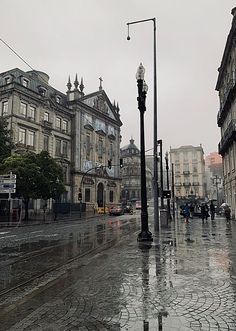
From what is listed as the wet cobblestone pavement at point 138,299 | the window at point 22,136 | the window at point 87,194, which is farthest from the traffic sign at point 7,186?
the window at point 87,194

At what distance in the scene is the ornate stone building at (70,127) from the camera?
154 ft

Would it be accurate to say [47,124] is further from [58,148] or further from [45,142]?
[58,148]

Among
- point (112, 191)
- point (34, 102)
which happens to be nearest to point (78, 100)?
point (34, 102)

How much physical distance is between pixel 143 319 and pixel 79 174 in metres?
55.6

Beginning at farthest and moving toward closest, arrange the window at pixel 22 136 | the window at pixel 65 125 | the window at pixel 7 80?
the window at pixel 65 125
the window at pixel 7 80
the window at pixel 22 136

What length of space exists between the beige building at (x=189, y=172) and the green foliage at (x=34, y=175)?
7363 cm

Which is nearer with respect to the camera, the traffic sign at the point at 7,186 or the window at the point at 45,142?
the traffic sign at the point at 7,186

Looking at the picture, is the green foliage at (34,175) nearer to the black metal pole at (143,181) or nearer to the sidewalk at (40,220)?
the sidewalk at (40,220)

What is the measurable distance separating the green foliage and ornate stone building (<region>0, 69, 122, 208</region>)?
10374 mm

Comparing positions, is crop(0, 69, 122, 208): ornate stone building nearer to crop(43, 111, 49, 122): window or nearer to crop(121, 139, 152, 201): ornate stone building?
crop(43, 111, 49, 122): window

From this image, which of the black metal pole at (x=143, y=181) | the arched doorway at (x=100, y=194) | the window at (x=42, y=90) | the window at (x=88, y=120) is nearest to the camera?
the black metal pole at (x=143, y=181)

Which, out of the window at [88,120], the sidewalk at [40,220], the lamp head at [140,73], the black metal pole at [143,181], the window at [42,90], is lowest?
the sidewalk at [40,220]

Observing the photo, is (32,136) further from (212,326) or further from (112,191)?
Answer: (212,326)

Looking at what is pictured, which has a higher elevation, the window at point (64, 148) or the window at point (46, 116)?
the window at point (46, 116)
